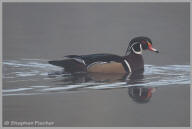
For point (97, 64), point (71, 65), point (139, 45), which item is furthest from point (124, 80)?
point (139, 45)

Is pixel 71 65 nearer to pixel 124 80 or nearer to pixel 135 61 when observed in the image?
pixel 124 80

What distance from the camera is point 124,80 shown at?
11.0 m

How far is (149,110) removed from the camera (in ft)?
28.8

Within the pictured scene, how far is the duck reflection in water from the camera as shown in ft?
31.8

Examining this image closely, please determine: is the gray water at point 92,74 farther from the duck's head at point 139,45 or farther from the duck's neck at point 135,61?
the duck's head at point 139,45

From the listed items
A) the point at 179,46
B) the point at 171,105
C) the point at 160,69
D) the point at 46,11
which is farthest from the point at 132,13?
the point at 171,105

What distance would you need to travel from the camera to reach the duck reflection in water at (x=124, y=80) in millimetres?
9680

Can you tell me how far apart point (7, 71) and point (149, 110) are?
3.86 metres

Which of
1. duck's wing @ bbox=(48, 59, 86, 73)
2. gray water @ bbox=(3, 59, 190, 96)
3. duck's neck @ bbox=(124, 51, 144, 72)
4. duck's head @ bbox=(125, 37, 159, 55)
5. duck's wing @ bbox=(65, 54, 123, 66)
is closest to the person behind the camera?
gray water @ bbox=(3, 59, 190, 96)

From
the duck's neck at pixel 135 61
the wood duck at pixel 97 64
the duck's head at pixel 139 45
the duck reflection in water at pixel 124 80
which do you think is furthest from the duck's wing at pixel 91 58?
the duck's head at pixel 139 45

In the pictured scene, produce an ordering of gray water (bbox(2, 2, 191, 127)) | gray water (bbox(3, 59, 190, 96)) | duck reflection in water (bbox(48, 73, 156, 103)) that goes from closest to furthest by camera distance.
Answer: gray water (bbox(2, 2, 191, 127)) < duck reflection in water (bbox(48, 73, 156, 103)) < gray water (bbox(3, 59, 190, 96))

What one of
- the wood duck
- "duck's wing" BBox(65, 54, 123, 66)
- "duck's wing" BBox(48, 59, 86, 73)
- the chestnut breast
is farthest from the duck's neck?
"duck's wing" BBox(48, 59, 86, 73)

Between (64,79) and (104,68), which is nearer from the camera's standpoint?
(64,79)

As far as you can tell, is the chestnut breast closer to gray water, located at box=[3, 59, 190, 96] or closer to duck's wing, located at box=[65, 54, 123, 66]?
duck's wing, located at box=[65, 54, 123, 66]
